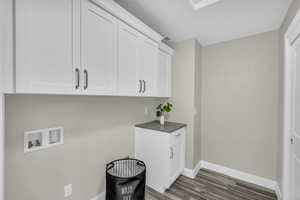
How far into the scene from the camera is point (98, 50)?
125 cm

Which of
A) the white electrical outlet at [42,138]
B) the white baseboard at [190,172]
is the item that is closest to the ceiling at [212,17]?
the white electrical outlet at [42,138]

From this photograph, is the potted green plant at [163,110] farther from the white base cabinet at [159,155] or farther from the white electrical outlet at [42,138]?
the white electrical outlet at [42,138]

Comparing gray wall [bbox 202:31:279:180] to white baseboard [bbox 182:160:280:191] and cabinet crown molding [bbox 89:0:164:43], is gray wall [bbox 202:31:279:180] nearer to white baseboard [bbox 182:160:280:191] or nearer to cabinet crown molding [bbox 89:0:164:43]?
white baseboard [bbox 182:160:280:191]

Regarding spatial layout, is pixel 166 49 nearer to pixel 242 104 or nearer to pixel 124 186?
pixel 242 104

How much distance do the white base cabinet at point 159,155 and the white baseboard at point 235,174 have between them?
320mm

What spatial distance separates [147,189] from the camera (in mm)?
1967

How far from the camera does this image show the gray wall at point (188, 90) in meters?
2.29

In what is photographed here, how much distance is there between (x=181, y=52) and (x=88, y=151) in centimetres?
215

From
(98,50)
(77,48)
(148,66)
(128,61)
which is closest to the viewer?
(77,48)

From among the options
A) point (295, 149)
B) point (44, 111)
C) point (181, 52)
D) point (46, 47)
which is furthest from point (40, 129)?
point (295, 149)

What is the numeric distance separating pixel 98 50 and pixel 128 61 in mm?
397

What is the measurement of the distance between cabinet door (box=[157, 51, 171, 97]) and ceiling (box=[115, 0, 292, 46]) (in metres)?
0.38

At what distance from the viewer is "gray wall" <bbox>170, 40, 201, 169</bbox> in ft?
7.50

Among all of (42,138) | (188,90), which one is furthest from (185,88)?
(42,138)
